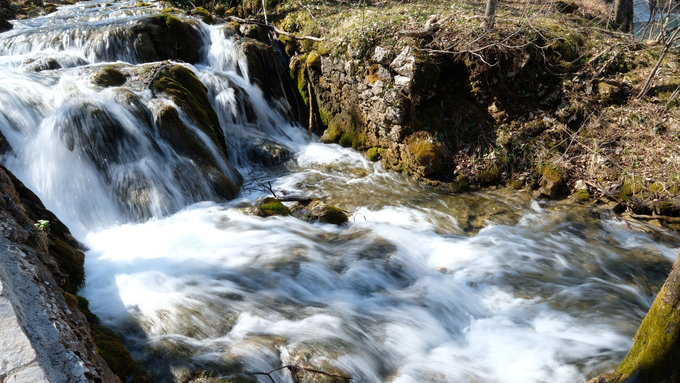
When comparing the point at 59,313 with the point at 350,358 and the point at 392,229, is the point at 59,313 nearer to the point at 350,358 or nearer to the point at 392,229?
the point at 350,358

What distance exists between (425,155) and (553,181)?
7.50 feet

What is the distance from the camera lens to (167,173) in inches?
267

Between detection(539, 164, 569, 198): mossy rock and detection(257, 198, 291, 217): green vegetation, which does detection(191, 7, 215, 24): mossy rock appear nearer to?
detection(257, 198, 291, 217): green vegetation

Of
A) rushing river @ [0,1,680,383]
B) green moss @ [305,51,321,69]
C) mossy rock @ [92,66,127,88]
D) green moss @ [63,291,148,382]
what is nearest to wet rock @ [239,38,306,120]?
green moss @ [305,51,321,69]

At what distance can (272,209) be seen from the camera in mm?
6348

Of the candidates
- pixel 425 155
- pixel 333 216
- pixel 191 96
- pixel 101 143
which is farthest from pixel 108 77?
pixel 425 155

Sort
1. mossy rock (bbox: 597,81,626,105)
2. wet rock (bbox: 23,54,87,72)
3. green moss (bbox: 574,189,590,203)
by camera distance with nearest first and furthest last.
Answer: green moss (bbox: 574,189,590,203), mossy rock (bbox: 597,81,626,105), wet rock (bbox: 23,54,87,72)

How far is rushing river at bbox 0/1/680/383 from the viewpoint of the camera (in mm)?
3660

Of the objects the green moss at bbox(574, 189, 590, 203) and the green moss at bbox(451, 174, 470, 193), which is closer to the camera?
the green moss at bbox(574, 189, 590, 203)

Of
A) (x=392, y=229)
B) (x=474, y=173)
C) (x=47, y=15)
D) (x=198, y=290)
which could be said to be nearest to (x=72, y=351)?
(x=198, y=290)

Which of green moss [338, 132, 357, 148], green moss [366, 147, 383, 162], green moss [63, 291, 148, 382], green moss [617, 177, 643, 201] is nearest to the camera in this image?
green moss [63, 291, 148, 382]

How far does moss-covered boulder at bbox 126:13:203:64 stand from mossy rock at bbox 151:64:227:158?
195 cm

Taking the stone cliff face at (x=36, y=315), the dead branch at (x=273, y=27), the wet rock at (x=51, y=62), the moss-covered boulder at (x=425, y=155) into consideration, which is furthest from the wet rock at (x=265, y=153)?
the stone cliff face at (x=36, y=315)

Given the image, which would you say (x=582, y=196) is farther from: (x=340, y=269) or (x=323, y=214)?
(x=340, y=269)
